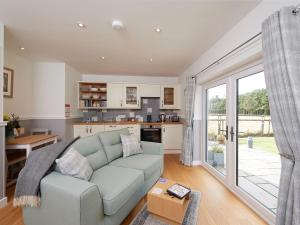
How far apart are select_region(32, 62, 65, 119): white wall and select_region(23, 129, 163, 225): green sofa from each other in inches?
82.8

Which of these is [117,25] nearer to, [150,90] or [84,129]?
[150,90]

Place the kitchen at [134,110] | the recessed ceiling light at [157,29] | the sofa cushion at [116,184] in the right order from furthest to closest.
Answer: the kitchen at [134,110], the recessed ceiling light at [157,29], the sofa cushion at [116,184]

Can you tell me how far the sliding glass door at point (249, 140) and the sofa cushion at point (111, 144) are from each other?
1.91 m

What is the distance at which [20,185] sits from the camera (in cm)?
161

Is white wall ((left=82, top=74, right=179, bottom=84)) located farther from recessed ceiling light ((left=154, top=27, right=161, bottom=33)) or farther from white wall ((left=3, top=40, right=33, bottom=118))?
recessed ceiling light ((left=154, top=27, right=161, bottom=33))

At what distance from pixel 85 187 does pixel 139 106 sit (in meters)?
3.74

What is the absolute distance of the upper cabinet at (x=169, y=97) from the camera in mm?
5133

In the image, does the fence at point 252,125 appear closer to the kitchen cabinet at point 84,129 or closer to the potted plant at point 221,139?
the potted plant at point 221,139

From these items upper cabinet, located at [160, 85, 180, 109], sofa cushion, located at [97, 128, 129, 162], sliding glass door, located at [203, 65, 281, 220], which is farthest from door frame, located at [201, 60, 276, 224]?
upper cabinet, located at [160, 85, 180, 109]

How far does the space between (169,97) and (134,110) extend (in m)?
1.23

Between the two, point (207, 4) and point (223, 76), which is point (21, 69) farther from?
point (223, 76)

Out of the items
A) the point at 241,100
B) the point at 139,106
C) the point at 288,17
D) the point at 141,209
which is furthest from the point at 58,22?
Result: the point at 139,106

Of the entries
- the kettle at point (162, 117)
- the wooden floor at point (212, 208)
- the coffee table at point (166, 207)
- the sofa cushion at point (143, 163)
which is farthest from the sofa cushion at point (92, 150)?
the kettle at point (162, 117)

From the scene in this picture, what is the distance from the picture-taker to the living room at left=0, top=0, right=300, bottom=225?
4.60 feet
